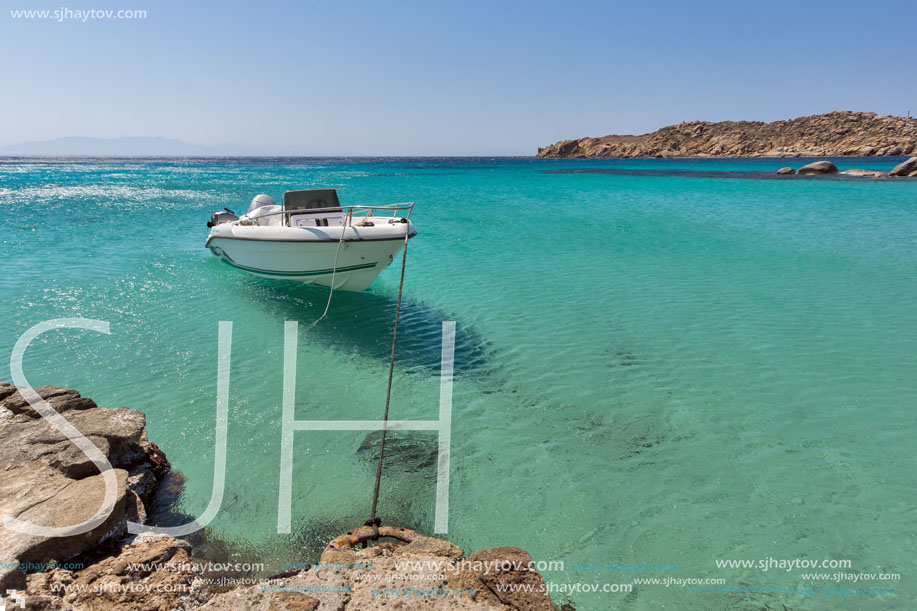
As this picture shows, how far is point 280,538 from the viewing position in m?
3.83

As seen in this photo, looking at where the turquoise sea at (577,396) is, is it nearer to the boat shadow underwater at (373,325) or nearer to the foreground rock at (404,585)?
the boat shadow underwater at (373,325)

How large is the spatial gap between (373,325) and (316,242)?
2.22 metres

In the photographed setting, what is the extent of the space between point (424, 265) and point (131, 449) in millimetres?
9320

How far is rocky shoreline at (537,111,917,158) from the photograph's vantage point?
86.4m

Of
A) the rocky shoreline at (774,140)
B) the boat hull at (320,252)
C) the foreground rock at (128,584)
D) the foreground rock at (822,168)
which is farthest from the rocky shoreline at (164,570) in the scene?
the rocky shoreline at (774,140)

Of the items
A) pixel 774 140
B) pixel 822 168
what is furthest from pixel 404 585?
pixel 774 140

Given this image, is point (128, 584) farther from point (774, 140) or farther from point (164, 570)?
point (774, 140)

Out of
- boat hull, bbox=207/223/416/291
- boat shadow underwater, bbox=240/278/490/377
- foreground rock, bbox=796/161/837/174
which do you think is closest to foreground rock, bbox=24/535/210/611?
boat shadow underwater, bbox=240/278/490/377

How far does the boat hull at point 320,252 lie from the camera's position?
9023 millimetres

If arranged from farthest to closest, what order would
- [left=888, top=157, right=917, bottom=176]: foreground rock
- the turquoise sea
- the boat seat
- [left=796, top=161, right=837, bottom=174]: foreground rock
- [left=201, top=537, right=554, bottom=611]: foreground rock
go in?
[left=796, top=161, right=837, bottom=174]: foreground rock
[left=888, top=157, right=917, bottom=176]: foreground rock
the boat seat
the turquoise sea
[left=201, top=537, right=554, bottom=611]: foreground rock

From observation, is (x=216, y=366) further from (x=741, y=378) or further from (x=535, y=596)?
(x=741, y=378)

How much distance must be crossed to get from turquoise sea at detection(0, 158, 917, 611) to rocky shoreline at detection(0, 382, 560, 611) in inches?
27.9

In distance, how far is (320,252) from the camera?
945 cm

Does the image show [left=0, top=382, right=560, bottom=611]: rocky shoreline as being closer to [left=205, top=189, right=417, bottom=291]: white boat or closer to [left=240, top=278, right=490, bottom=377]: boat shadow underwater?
[left=240, top=278, right=490, bottom=377]: boat shadow underwater
